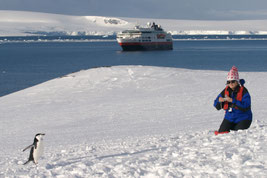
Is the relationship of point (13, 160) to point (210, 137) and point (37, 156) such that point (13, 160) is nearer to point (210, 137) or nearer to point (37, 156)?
point (37, 156)

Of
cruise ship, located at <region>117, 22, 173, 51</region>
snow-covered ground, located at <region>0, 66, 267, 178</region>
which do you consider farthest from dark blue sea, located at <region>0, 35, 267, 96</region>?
snow-covered ground, located at <region>0, 66, 267, 178</region>

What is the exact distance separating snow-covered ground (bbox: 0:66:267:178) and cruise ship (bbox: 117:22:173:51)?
214 ft

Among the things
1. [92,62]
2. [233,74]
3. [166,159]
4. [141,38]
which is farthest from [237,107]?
[141,38]

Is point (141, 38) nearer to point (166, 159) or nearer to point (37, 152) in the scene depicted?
point (37, 152)

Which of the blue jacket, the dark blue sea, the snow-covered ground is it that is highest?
the blue jacket

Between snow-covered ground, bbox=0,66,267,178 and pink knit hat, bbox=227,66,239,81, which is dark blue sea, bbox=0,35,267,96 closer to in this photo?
snow-covered ground, bbox=0,66,267,178

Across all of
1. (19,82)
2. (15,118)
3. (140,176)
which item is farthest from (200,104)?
(19,82)

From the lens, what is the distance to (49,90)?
1659 centimetres

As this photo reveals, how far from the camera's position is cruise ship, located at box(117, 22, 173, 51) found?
84.4 meters

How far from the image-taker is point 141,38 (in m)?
85.7

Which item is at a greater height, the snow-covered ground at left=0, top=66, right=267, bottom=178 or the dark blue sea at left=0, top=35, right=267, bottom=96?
the snow-covered ground at left=0, top=66, right=267, bottom=178

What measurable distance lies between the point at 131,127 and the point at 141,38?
251 feet

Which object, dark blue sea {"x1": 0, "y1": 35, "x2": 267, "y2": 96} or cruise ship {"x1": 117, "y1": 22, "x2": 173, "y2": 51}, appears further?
cruise ship {"x1": 117, "y1": 22, "x2": 173, "y2": 51}

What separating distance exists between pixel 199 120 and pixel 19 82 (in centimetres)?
2847
